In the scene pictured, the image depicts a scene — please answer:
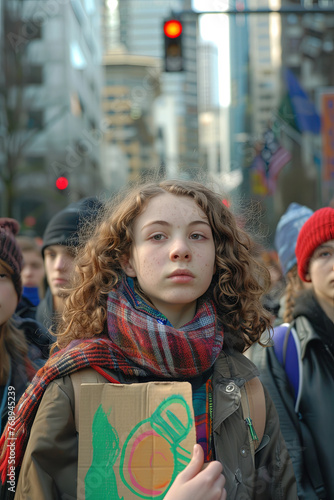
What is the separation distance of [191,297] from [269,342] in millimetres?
614

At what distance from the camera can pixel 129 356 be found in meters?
2.06

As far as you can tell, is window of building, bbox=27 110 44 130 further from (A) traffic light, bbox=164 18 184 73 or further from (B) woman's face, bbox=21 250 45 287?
(B) woman's face, bbox=21 250 45 287

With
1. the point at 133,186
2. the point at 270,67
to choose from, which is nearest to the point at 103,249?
the point at 133,186

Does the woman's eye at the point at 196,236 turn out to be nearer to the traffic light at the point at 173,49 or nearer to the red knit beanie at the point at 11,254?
the red knit beanie at the point at 11,254

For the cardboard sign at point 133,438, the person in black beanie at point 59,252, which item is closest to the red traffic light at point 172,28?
the person in black beanie at point 59,252

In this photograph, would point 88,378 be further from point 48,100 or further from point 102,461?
point 48,100

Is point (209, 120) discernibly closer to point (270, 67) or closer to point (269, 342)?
point (270, 67)

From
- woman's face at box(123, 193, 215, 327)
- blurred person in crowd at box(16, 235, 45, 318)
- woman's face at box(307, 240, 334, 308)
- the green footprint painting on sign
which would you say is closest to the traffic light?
blurred person in crowd at box(16, 235, 45, 318)

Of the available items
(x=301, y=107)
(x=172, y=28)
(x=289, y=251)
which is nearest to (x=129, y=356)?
(x=289, y=251)

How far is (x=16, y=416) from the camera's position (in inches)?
82.3

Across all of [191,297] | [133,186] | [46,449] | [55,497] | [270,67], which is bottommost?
[55,497]

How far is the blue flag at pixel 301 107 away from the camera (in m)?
18.7

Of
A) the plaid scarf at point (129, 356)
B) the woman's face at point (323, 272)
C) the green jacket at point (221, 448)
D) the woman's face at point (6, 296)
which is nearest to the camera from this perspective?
the green jacket at point (221, 448)

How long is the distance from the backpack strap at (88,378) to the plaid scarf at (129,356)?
2 centimetres
